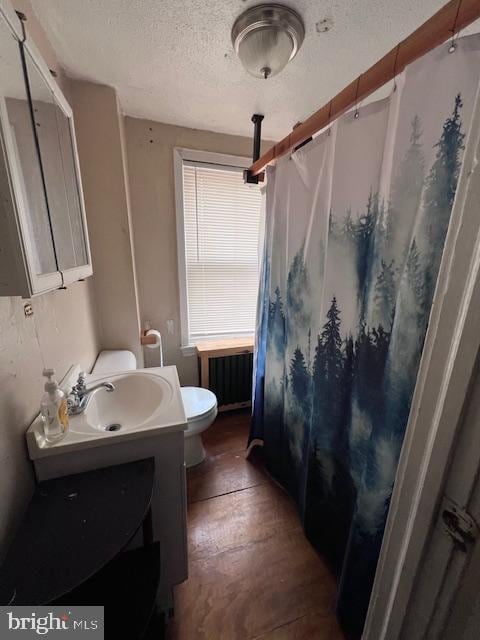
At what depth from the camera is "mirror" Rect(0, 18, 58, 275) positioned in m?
Result: 0.60

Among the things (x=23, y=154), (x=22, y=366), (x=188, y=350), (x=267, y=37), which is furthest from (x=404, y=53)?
(x=188, y=350)

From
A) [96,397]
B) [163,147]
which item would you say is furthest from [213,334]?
[163,147]

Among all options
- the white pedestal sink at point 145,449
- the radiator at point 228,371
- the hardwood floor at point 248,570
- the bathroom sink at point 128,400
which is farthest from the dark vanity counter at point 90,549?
the radiator at point 228,371

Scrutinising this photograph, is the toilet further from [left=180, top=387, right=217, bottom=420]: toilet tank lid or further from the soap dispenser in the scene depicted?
the soap dispenser

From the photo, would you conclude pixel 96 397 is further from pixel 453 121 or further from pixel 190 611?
pixel 453 121

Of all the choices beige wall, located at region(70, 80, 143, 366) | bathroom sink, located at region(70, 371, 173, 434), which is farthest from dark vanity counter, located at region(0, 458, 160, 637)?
beige wall, located at region(70, 80, 143, 366)

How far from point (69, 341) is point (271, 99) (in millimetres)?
1711

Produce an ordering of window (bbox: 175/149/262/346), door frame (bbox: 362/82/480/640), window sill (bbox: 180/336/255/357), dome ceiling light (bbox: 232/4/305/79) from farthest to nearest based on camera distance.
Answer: window sill (bbox: 180/336/255/357), window (bbox: 175/149/262/346), dome ceiling light (bbox: 232/4/305/79), door frame (bbox: 362/82/480/640)

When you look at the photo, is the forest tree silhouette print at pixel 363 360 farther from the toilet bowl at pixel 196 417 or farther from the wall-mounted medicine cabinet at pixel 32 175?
the wall-mounted medicine cabinet at pixel 32 175

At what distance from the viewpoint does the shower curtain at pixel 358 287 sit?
65 centimetres

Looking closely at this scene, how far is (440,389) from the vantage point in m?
0.43

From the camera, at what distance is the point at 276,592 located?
1.12 m

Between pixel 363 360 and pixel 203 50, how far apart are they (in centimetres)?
146

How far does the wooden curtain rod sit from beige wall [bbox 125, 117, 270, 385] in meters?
1.14
